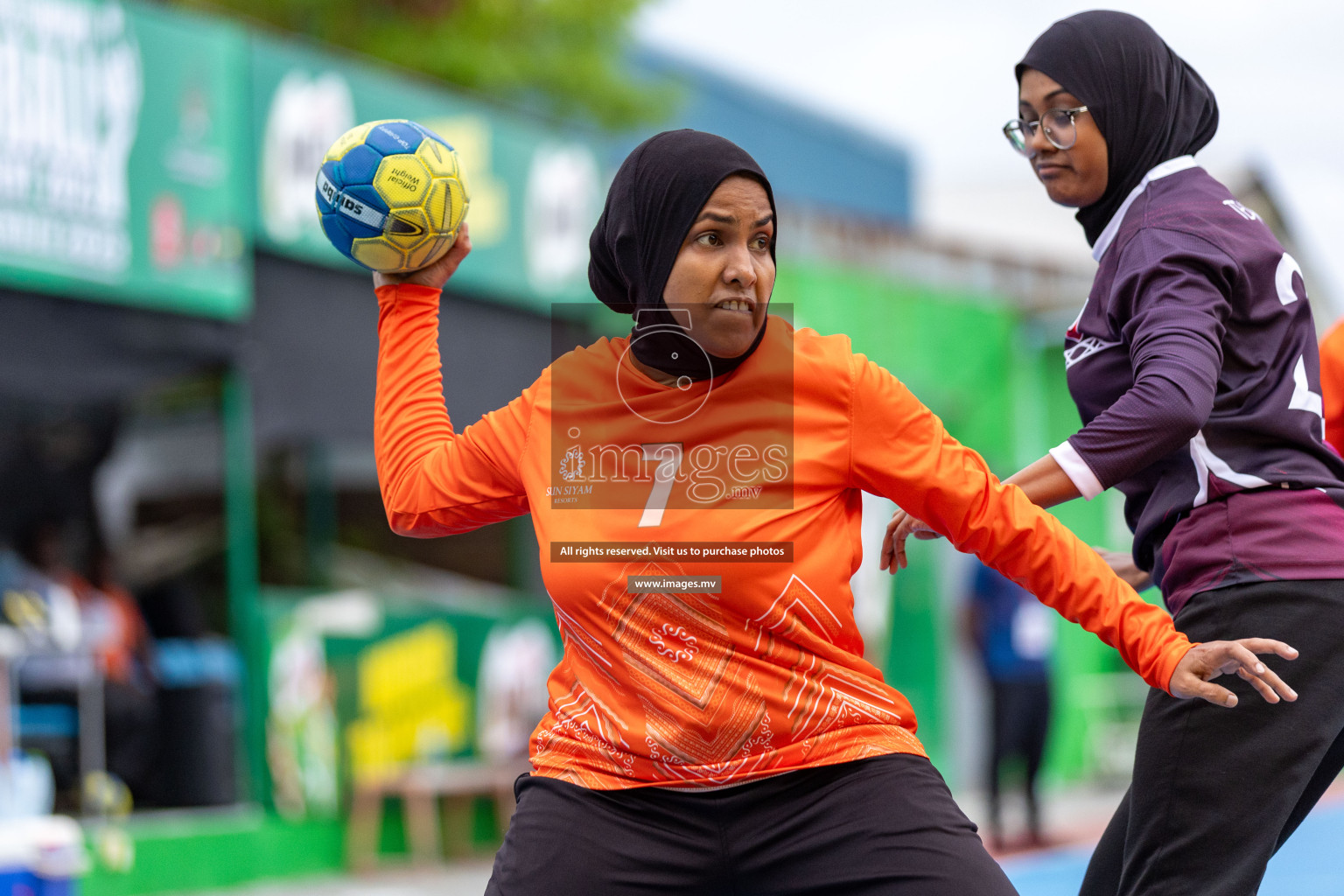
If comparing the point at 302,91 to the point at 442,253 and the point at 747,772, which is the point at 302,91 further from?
the point at 747,772

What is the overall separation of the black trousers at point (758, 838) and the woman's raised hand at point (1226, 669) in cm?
44

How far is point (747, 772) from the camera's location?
2570 mm

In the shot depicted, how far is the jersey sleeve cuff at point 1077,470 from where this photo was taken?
9.00 ft

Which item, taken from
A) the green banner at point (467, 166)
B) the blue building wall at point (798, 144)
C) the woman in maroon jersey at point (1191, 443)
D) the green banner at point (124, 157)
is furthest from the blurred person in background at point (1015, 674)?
the blue building wall at point (798, 144)

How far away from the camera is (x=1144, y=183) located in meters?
3.04

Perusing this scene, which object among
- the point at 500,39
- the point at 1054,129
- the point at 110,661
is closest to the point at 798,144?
the point at 500,39

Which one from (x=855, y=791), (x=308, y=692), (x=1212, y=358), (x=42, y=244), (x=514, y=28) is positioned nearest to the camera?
(x=855, y=791)

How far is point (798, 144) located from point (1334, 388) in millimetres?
26936

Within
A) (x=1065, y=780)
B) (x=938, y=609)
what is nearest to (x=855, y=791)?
(x=938, y=609)

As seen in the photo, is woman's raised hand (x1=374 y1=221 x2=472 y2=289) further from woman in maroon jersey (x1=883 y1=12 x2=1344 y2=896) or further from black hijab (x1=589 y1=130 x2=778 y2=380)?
woman in maroon jersey (x1=883 y1=12 x2=1344 y2=896)

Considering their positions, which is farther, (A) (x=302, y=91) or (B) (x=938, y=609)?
(B) (x=938, y=609)

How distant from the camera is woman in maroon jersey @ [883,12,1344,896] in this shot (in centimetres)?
276

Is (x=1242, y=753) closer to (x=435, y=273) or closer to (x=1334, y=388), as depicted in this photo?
(x=1334, y=388)

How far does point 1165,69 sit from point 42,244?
266 inches
